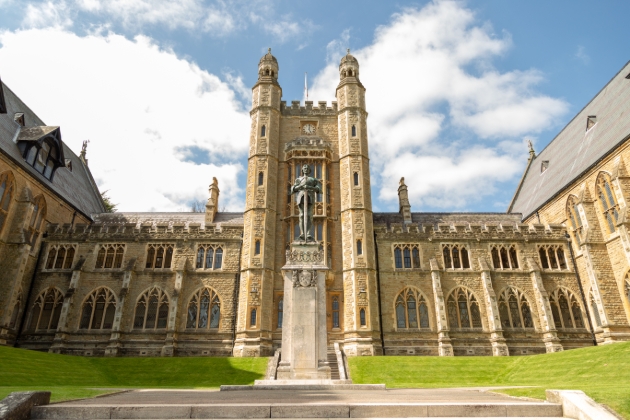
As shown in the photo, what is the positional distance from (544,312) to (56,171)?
39.2 meters

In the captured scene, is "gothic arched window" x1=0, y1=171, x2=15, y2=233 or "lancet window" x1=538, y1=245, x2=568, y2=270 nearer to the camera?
"gothic arched window" x1=0, y1=171, x2=15, y2=233

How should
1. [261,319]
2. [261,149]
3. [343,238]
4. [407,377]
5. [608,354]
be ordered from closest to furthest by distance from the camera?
[608,354], [407,377], [261,319], [343,238], [261,149]

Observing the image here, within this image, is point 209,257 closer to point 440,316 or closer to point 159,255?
point 159,255

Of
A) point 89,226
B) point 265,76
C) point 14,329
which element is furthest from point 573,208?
point 14,329

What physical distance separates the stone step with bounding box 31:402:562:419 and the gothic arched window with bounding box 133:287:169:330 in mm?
22787

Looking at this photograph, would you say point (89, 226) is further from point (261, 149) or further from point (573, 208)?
point (573, 208)

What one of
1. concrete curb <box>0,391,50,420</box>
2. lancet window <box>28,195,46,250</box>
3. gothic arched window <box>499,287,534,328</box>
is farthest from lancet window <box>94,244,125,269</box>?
gothic arched window <box>499,287,534,328</box>

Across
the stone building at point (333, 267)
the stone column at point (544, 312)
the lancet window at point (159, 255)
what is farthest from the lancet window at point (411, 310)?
the lancet window at point (159, 255)

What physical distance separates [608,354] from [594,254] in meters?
11.6

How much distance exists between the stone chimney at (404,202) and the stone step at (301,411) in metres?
28.4

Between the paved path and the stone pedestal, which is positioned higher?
the stone pedestal

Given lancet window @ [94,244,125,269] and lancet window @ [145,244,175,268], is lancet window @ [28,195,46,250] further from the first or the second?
lancet window @ [145,244,175,268]

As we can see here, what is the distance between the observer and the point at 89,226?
104ft

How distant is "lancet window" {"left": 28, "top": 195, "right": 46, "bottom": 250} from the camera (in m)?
28.8
